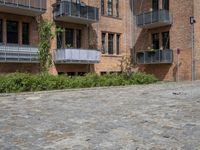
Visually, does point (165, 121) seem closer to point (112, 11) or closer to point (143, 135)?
point (143, 135)

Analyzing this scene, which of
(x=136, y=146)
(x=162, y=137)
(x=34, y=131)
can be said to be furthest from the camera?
(x=34, y=131)

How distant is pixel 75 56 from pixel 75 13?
3.29 metres

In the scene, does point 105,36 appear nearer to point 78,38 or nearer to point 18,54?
point 78,38

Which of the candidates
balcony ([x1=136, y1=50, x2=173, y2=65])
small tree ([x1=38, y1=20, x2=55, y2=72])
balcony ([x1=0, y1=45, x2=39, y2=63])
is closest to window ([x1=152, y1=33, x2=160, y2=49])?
balcony ([x1=136, y1=50, x2=173, y2=65])

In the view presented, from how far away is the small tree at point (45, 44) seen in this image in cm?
2456

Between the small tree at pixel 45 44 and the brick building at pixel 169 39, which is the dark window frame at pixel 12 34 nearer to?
the small tree at pixel 45 44

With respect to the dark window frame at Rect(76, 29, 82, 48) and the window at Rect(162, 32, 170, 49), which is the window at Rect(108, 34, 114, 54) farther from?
the window at Rect(162, 32, 170, 49)

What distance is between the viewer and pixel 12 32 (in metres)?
24.6

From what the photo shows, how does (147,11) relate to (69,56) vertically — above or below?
above

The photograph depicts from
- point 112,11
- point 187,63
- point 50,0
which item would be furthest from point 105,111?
point 112,11

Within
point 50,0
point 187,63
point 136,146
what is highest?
point 50,0

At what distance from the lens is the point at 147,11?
107 feet

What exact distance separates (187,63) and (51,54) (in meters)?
11.6

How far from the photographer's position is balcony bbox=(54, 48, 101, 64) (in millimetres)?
25875
